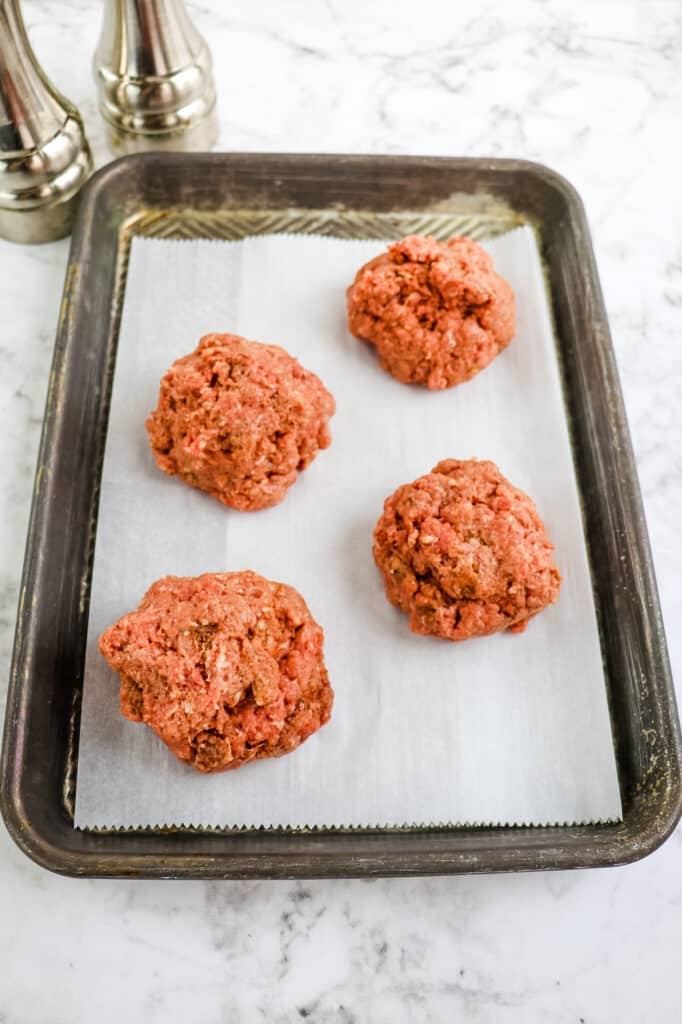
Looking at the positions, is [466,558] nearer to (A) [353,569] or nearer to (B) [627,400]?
(A) [353,569]

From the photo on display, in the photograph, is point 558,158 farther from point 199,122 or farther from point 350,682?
point 350,682

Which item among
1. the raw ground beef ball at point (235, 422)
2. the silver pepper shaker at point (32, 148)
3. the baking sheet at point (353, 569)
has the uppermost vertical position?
the silver pepper shaker at point (32, 148)

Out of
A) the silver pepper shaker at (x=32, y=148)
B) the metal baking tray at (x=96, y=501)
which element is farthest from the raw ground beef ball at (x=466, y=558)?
the silver pepper shaker at (x=32, y=148)

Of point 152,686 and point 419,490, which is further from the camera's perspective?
point 419,490

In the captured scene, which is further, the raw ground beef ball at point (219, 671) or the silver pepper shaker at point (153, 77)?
the silver pepper shaker at point (153, 77)

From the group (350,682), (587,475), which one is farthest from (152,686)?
(587,475)

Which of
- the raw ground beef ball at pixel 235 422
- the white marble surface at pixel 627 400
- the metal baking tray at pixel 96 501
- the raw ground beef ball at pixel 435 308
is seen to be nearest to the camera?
the metal baking tray at pixel 96 501

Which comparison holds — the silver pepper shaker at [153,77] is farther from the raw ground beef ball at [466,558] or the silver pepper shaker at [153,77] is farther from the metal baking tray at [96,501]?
the raw ground beef ball at [466,558]
